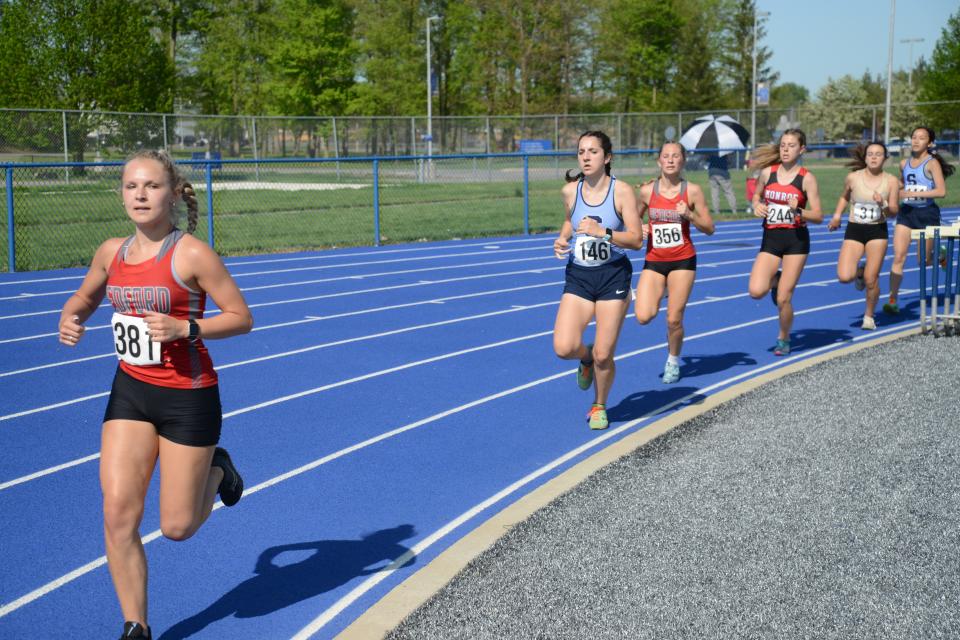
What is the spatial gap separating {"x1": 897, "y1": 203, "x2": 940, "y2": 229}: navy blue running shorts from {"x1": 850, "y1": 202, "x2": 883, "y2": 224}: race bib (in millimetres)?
1255

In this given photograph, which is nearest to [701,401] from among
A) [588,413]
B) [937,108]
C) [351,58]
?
[588,413]

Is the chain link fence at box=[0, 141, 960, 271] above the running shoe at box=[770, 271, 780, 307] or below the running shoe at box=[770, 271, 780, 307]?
above

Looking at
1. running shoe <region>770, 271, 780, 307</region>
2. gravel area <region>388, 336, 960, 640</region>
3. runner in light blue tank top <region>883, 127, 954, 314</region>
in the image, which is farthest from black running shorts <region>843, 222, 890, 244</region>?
gravel area <region>388, 336, 960, 640</region>

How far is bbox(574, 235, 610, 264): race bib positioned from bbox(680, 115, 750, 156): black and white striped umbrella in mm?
18440

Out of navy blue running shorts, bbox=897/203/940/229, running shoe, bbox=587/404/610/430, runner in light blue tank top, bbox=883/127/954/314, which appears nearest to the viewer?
running shoe, bbox=587/404/610/430

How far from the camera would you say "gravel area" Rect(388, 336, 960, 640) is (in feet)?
13.6

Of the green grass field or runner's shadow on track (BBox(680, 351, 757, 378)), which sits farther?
the green grass field

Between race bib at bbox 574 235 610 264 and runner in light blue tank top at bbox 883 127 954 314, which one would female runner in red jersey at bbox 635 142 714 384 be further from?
runner in light blue tank top at bbox 883 127 954 314

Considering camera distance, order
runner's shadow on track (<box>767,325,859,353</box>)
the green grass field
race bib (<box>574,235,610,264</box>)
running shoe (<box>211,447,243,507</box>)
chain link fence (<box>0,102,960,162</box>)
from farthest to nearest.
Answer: chain link fence (<box>0,102,960,162</box>) → the green grass field → runner's shadow on track (<box>767,325,859,353</box>) → race bib (<box>574,235,610,264</box>) → running shoe (<box>211,447,243,507</box>)

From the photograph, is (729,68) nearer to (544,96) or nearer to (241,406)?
(544,96)

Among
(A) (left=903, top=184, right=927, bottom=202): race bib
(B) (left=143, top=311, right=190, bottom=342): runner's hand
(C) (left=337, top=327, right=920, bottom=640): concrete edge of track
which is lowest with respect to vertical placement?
(C) (left=337, top=327, right=920, bottom=640): concrete edge of track

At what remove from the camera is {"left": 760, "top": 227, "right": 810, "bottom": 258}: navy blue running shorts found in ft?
32.3

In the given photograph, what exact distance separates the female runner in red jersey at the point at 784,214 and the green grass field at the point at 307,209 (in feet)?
37.3

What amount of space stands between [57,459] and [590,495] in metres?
3.41
